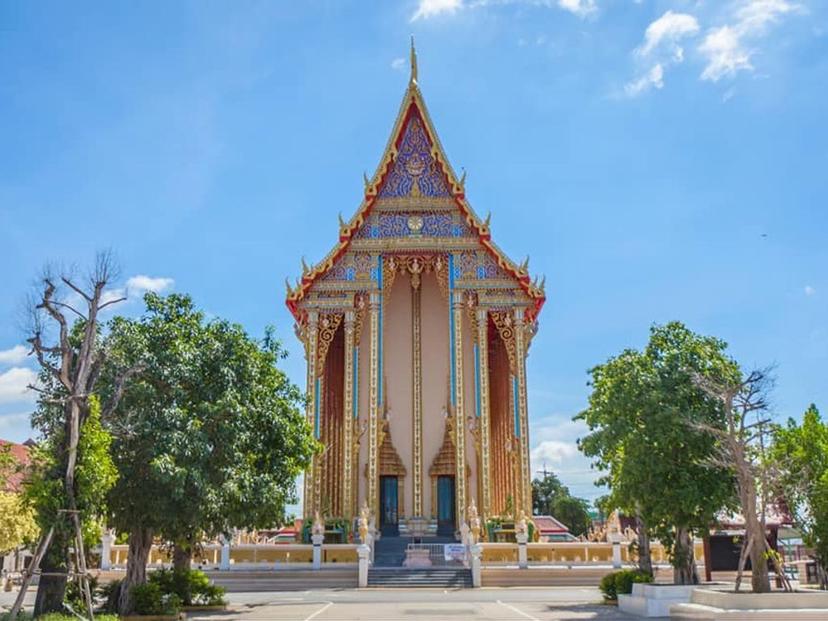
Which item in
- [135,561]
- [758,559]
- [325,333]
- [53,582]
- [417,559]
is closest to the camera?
[53,582]

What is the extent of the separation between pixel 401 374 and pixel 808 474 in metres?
15.6

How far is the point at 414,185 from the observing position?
28.5m

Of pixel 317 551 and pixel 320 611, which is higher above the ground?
pixel 317 551

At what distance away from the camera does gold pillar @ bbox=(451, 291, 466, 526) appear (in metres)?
25.5

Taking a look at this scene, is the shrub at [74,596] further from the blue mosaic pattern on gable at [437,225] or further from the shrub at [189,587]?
the blue mosaic pattern on gable at [437,225]

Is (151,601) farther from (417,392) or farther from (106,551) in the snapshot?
(417,392)

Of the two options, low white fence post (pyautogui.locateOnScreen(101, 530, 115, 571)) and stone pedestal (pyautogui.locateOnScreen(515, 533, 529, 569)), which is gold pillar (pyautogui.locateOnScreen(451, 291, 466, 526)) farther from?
low white fence post (pyautogui.locateOnScreen(101, 530, 115, 571))

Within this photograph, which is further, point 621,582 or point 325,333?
point 325,333

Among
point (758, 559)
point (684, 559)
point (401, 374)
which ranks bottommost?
point (684, 559)

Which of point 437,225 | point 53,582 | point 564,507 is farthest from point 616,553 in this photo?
point 564,507

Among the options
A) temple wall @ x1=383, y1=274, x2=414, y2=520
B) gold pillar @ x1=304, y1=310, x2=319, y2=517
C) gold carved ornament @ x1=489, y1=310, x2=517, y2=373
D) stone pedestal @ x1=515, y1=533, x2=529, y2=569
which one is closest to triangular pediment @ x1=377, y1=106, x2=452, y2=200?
temple wall @ x1=383, y1=274, x2=414, y2=520

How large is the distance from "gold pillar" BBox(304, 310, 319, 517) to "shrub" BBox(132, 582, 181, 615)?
12328 mm

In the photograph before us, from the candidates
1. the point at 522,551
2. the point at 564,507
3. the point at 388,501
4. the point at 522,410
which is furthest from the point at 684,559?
the point at 564,507

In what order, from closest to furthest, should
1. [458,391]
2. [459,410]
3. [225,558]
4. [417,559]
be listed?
[225,558], [417,559], [459,410], [458,391]
